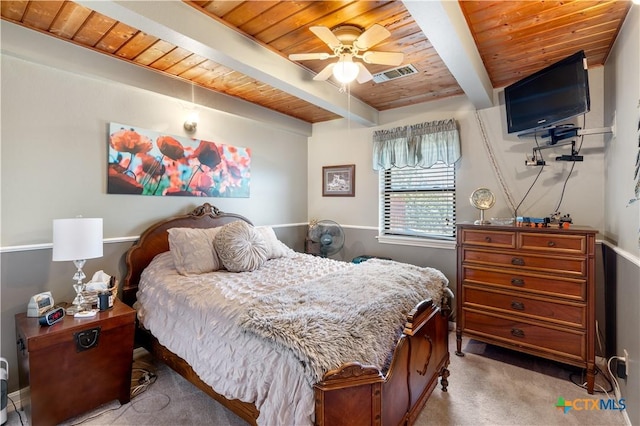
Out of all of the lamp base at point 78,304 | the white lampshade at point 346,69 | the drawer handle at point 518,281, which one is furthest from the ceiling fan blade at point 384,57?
the lamp base at point 78,304

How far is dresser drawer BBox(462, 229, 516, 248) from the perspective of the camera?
97.7 inches

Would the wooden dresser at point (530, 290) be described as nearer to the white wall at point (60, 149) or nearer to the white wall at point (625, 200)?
the white wall at point (625, 200)

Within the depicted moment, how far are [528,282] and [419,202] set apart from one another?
5.04 ft

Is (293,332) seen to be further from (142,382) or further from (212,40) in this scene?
(212,40)

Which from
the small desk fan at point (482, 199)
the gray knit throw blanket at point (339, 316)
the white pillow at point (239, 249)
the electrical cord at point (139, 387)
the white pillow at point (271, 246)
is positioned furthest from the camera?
the white pillow at point (271, 246)

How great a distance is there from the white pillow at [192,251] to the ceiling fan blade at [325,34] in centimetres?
187

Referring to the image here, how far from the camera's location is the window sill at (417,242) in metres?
3.40

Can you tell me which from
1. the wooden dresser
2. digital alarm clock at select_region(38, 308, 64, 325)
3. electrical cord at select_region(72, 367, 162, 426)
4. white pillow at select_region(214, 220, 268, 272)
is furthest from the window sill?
digital alarm clock at select_region(38, 308, 64, 325)

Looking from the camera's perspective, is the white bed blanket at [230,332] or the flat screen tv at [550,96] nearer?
the white bed blanket at [230,332]

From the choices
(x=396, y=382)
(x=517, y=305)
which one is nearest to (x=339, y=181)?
(x=517, y=305)

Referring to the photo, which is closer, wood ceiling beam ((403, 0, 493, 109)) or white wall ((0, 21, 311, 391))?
wood ceiling beam ((403, 0, 493, 109))

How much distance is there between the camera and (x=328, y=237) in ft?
13.0

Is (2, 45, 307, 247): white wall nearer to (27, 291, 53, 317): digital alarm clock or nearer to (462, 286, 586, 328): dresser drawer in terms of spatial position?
(27, 291, 53, 317): digital alarm clock

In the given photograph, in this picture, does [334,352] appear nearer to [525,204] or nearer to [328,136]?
[525,204]
